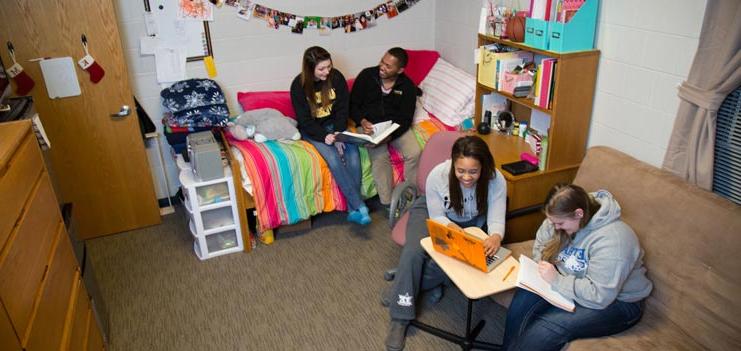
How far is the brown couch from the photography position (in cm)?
193

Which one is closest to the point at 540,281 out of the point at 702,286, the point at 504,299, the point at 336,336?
the point at 504,299

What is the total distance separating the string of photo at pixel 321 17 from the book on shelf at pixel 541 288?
8.43ft

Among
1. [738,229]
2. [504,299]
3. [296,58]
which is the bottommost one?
[504,299]

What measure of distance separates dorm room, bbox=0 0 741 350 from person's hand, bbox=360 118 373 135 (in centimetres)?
6

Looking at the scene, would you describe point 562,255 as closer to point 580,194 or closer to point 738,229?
point 580,194

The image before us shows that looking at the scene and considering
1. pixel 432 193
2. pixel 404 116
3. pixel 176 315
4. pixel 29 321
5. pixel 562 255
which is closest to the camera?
pixel 29 321

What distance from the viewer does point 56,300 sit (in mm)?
1885

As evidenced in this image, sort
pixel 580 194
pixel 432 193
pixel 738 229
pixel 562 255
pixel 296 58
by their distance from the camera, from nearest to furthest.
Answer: pixel 738 229 → pixel 580 194 → pixel 562 255 → pixel 432 193 → pixel 296 58

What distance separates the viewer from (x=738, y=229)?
1.91 meters

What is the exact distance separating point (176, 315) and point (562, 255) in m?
1.98

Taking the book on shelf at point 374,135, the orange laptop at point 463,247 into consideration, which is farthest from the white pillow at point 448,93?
the orange laptop at point 463,247

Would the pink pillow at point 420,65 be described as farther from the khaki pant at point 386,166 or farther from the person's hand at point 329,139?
the person's hand at point 329,139

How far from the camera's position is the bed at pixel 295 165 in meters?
3.33

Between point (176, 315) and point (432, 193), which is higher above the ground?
point (432, 193)
